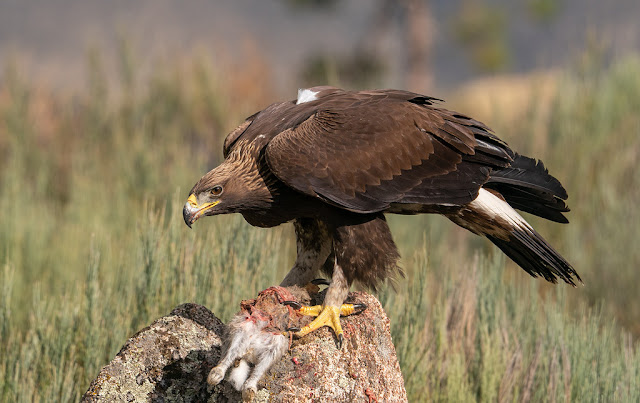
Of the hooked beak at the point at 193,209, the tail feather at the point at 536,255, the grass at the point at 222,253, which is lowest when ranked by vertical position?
the grass at the point at 222,253

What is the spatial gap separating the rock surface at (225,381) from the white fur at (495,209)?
87cm

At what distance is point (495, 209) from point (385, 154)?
639mm

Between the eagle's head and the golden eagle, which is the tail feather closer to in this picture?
the golden eagle

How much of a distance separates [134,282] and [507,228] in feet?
7.16

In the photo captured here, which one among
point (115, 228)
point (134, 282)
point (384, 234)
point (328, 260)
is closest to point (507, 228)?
point (384, 234)

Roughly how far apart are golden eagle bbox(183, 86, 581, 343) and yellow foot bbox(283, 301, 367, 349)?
10 millimetres

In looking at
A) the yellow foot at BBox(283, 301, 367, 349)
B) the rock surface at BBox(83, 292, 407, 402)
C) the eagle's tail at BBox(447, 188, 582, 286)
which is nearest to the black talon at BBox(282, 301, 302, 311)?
the yellow foot at BBox(283, 301, 367, 349)

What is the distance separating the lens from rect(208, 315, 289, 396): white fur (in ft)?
9.30

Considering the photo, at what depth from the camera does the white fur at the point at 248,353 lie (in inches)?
112

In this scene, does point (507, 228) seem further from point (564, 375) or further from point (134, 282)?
point (134, 282)

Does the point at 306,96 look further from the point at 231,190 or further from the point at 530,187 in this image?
the point at 530,187

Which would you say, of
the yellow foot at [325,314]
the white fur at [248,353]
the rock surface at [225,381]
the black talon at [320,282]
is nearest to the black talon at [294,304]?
the yellow foot at [325,314]

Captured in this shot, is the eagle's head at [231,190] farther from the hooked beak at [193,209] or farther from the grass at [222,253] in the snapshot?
the grass at [222,253]

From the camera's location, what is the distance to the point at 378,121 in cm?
378
